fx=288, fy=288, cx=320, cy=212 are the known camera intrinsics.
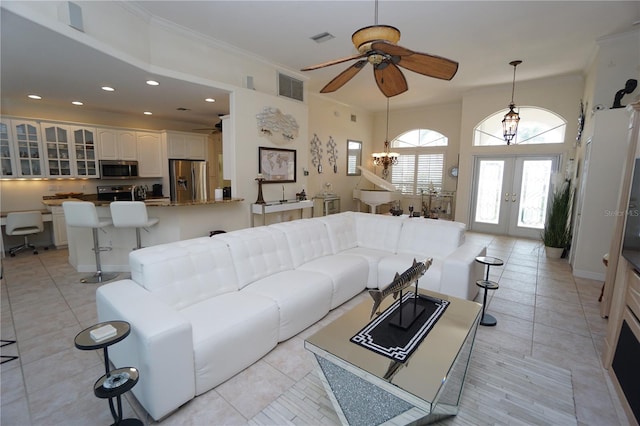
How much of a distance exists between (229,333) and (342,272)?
145 cm

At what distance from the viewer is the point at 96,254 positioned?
159 inches

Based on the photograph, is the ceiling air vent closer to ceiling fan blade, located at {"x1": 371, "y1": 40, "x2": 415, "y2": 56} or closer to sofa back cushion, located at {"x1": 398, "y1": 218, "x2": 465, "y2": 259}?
A: sofa back cushion, located at {"x1": 398, "y1": 218, "x2": 465, "y2": 259}

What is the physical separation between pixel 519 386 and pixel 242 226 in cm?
416

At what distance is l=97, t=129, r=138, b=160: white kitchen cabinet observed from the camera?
20.0ft

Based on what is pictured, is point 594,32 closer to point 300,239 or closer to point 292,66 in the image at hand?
point 292,66

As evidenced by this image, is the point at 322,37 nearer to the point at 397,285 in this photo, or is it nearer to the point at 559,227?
the point at 397,285

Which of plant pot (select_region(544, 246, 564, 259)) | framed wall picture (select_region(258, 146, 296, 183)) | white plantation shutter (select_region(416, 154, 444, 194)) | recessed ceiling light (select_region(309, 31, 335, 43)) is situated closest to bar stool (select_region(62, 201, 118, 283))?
framed wall picture (select_region(258, 146, 296, 183))

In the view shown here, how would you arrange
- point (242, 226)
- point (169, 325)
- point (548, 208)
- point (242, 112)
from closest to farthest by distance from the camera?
point (169, 325) < point (242, 112) < point (242, 226) < point (548, 208)

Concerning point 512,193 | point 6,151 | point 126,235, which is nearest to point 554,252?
point 512,193

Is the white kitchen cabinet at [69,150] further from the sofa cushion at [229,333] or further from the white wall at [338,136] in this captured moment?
the sofa cushion at [229,333]

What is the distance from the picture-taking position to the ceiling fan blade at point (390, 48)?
6.13 feet

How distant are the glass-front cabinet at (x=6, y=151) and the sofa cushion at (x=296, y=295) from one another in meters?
5.58

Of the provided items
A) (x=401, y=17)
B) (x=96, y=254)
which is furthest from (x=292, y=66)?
(x=96, y=254)

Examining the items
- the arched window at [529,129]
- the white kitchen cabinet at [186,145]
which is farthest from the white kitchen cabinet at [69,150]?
the arched window at [529,129]
